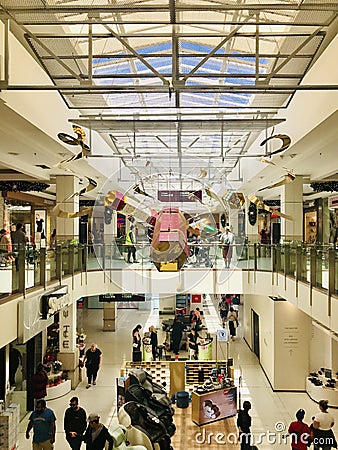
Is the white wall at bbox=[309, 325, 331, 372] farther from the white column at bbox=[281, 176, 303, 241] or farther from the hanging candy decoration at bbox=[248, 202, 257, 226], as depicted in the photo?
the hanging candy decoration at bbox=[248, 202, 257, 226]

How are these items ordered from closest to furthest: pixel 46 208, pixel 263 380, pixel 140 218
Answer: pixel 140 218 < pixel 263 380 < pixel 46 208

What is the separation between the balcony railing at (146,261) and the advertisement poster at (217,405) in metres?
3.22

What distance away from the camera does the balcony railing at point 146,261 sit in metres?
10.0

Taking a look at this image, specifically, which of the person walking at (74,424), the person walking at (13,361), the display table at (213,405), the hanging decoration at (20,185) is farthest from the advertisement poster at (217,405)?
the hanging decoration at (20,185)

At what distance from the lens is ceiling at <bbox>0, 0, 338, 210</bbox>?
6434 millimetres

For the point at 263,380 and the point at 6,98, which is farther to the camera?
the point at 263,380

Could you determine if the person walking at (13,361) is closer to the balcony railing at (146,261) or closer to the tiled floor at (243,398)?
the tiled floor at (243,398)

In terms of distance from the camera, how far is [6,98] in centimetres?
763

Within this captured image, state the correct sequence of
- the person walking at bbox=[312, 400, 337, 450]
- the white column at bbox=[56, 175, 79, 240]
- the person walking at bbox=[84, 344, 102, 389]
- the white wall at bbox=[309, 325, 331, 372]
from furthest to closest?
the white column at bbox=[56, 175, 79, 240] → the white wall at bbox=[309, 325, 331, 372] → the person walking at bbox=[84, 344, 102, 389] → the person walking at bbox=[312, 400, 337, 450]

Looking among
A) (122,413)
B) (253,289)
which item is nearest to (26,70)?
(122,413)

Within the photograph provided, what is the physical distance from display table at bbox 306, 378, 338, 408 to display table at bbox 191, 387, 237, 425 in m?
3.44

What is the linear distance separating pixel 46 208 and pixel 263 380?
61.0 feet

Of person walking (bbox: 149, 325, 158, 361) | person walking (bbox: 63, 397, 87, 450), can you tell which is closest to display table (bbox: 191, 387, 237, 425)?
person walking (bbox: 63, 397, 87, 450)

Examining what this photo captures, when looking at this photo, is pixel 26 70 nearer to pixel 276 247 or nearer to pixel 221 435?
pixel 221 435
